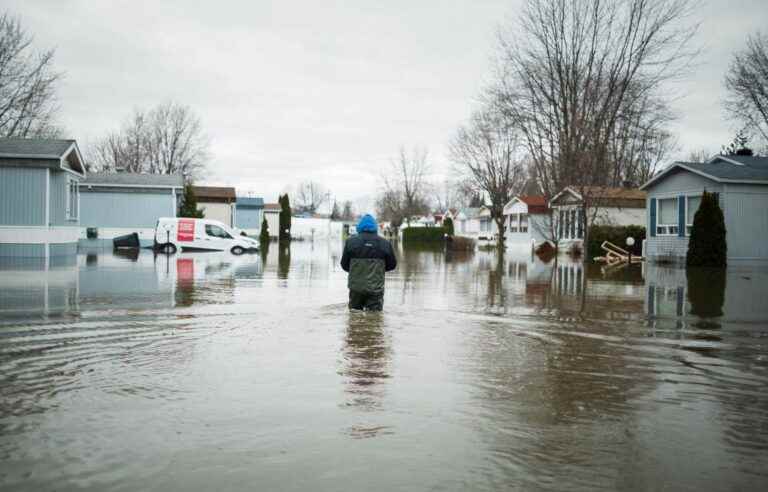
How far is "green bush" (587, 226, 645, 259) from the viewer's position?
119 ft

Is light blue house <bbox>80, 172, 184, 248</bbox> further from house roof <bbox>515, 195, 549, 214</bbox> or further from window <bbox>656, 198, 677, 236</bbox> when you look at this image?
house roof <bbox>515, 195, 549, 214</bbox>

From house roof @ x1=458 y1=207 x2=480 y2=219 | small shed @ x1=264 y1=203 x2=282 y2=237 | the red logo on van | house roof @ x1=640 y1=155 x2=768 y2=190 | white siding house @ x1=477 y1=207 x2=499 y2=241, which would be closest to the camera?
house roof @ x1=640 y1=155 x2=768 y2=190

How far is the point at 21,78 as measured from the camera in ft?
123

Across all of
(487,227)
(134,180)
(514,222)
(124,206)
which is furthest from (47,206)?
(487,227)

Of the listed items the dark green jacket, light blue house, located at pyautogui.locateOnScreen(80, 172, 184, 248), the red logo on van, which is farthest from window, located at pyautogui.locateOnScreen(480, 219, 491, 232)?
the dark green jacket

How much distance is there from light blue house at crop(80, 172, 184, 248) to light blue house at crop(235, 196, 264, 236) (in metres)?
26.7

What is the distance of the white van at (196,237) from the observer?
1320 inches

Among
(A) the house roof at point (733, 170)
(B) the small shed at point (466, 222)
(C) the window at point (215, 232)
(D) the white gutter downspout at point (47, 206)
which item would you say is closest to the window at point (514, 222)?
(A) the house roof at point (733, 170)

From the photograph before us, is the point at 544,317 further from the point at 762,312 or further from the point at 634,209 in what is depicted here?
the point at 634,209

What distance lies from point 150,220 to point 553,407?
1487 inches

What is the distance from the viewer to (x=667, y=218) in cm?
3288

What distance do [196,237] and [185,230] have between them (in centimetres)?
64

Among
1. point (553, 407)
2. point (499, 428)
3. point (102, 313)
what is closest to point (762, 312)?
point (553, 407)

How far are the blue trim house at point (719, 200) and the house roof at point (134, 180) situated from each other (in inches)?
1028
